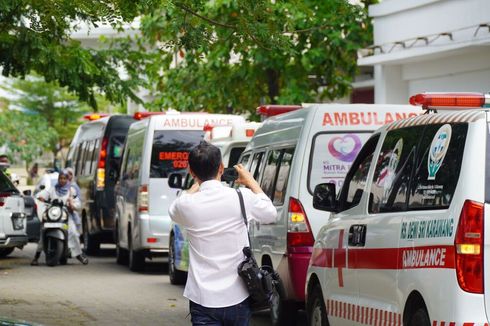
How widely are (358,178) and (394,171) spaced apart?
1096 mm

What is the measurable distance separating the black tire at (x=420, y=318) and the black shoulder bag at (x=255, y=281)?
2.96 ft

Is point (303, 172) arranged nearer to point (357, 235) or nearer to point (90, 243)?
point (357, 235)

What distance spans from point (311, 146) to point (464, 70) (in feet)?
43.8

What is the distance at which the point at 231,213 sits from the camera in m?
7.14

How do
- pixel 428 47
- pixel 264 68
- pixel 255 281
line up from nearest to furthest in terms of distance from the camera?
1. pixel 255 281
2. pixel 428 47
3. pixel 264 68

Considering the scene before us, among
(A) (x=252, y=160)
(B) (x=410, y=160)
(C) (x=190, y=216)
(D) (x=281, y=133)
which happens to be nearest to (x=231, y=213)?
(C) (x=190, y=216)

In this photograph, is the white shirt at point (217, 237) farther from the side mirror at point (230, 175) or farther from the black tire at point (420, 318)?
the black tire at point (420, 318)

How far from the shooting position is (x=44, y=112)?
8081 cm

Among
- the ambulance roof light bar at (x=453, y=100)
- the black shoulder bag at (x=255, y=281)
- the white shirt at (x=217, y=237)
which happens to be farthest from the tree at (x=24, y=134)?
the black shoulder bag at (x=255, y=281)

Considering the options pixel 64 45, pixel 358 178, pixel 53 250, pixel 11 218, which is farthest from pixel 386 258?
pixel 64 45

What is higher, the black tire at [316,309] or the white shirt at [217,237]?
the white shirt at [217,237]

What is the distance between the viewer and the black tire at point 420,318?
7336mm

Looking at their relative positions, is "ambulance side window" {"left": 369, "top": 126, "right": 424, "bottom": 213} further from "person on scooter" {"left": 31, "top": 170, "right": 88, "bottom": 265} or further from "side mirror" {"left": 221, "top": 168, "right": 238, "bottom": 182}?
"person on scooter" {"left": 31, "top": 170, "right": 88, "bottom": 265}

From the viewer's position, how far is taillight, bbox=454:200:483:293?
688 cm
